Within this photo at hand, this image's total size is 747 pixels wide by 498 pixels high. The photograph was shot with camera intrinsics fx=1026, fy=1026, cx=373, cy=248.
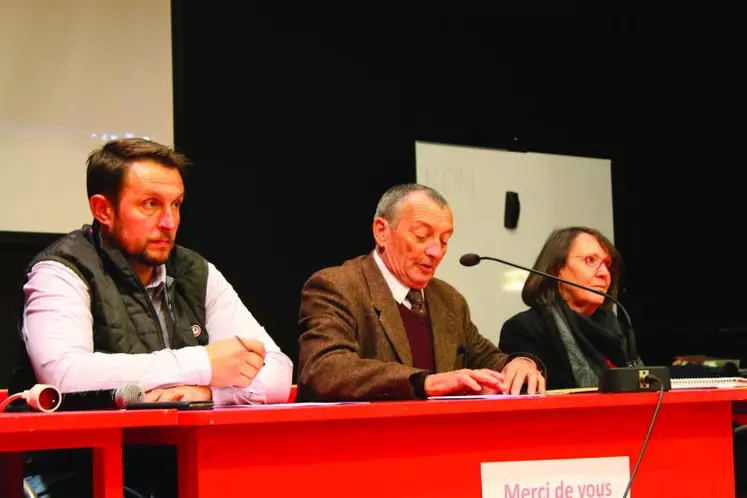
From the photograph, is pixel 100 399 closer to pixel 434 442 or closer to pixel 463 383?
pixel 434 442

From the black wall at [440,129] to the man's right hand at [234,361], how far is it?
1.95 meters

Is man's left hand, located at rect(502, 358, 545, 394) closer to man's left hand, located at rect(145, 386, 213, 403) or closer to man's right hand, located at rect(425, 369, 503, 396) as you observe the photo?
man's right hand, located at rect(425, 369, 503, 396)

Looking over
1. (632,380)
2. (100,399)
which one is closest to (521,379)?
(632,380)

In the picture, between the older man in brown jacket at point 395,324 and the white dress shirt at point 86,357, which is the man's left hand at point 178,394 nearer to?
the white dress shirt at point 86,357

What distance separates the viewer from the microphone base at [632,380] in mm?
2049

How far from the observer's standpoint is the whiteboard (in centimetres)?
461

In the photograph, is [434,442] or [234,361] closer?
[434,442]

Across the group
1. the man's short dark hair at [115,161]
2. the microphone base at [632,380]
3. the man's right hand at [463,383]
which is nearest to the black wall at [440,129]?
the man's short dark hair at [115,161]

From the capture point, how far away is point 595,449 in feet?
6.51

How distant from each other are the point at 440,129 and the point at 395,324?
2007 millimetres

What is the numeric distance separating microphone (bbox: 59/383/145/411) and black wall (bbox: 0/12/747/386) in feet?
7.66

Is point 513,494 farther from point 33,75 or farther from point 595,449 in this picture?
point 33,75

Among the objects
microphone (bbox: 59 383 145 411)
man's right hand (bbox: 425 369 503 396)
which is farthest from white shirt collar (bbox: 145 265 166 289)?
microphone (bbox: 59 383 145 411)

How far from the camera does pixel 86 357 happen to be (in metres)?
2.08
